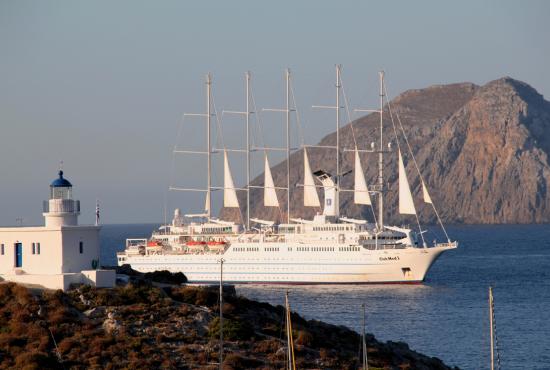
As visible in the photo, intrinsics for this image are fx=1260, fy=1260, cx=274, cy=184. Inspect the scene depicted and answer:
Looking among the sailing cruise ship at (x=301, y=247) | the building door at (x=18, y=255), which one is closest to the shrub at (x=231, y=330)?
the building door at (x=18, y=255)

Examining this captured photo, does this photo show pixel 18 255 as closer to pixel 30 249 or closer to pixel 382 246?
Answer: pixel 30 249

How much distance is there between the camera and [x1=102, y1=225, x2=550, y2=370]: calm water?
41906mm

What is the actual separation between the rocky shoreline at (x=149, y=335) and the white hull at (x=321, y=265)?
37969 millimetres

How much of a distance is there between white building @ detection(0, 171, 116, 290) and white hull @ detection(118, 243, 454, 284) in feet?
132

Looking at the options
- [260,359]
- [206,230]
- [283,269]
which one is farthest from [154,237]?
[260,359]

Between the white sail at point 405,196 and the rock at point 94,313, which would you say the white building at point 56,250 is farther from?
the white sail at point 405,196

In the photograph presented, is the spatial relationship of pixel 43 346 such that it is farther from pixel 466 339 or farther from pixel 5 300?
pixel 466 339

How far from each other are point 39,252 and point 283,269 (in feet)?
137

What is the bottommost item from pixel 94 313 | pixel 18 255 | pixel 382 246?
pixel 94 313

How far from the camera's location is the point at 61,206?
31.6 metres

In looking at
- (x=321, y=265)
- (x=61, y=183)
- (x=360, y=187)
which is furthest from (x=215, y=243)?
(x=61, y=183)

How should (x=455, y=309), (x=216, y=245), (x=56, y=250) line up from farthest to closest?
(x=216, y=245), (x=455, y=309), (x=56, y=250)

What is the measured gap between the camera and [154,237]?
8156 cm

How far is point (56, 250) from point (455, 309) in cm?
2766
